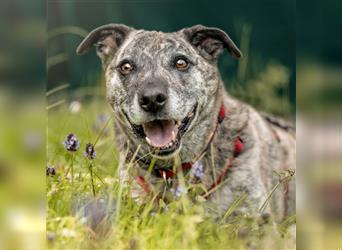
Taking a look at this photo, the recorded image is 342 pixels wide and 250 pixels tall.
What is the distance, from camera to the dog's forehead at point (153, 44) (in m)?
5.15

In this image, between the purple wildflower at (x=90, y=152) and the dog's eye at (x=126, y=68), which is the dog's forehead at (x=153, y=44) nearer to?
the dog's eye at (x=126, y=68)

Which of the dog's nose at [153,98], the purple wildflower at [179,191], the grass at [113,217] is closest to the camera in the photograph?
the grass at [113,217]

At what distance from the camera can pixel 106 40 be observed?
5340mm

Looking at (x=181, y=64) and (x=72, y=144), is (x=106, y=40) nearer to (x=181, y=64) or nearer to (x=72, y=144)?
(x=181, y=64)

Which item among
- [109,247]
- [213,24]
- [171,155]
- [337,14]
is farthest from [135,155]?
[337,14]

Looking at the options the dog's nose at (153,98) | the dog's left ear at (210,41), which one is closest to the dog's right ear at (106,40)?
the dog's left ear at (210,41)

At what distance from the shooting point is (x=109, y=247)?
4.75m

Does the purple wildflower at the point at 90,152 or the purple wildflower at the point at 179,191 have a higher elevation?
the purple wildflower at the point at 90,152

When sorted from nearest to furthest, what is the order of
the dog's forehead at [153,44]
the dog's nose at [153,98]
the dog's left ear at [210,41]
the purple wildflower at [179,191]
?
the dog's nose at [153,98], the purple wildflower at [179,191], the dog's forehead at [153,44], the dog's left ear at [210,41]

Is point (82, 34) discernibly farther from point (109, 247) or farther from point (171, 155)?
point (109, 247)

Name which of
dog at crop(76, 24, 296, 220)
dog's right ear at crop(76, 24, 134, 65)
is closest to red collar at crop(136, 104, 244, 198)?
dog at crop(76, 24, 296, 220)

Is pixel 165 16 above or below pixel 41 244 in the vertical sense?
above

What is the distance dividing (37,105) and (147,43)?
0.87m

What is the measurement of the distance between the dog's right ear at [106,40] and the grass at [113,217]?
0.39 metres
